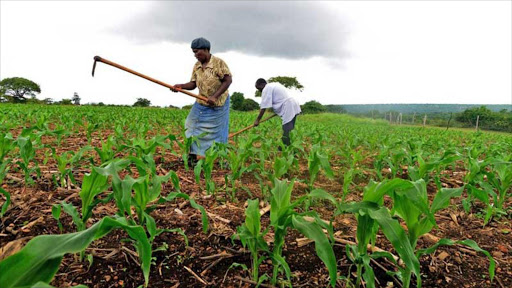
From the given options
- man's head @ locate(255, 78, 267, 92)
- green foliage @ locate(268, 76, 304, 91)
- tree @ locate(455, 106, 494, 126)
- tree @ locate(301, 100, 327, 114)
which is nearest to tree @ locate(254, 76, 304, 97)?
green foliage @ locate(268, 76, 304, 91)

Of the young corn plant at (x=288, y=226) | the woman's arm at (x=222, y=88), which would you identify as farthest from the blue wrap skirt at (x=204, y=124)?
the young corn plant at (x=288, y=226)

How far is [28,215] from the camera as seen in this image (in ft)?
7.54

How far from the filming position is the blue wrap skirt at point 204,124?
4.57 metres

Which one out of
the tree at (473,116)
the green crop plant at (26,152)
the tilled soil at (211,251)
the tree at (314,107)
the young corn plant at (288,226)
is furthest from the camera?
the tree at (314,107)

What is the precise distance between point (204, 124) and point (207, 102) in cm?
37

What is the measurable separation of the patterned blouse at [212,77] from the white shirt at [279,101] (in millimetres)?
1858

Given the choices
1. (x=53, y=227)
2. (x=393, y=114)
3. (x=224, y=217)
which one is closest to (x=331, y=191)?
(x=224, y=217)

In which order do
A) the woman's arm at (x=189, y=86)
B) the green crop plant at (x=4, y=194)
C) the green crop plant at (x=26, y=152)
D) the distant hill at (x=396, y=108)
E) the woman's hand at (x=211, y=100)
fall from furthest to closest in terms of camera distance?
the distant hill at (x=396, y=108), the woman's arm at (x=189, y=86), the woman's hand at (x=211, y=100), the green crop plant at (x=26, y=152), the green crop plant at (x=4, y=194)

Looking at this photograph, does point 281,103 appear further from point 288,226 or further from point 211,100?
point 288,226

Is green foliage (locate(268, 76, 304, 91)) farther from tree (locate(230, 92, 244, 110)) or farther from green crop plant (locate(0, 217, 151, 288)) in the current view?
green crop plant (locate(0, 217, 151, 288))

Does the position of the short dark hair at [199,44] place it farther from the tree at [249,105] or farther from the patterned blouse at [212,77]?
the tree at [249,105]

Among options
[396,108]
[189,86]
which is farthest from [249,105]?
[189,86]

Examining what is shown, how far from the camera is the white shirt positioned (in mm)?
6340

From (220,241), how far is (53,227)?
125 centimetres
